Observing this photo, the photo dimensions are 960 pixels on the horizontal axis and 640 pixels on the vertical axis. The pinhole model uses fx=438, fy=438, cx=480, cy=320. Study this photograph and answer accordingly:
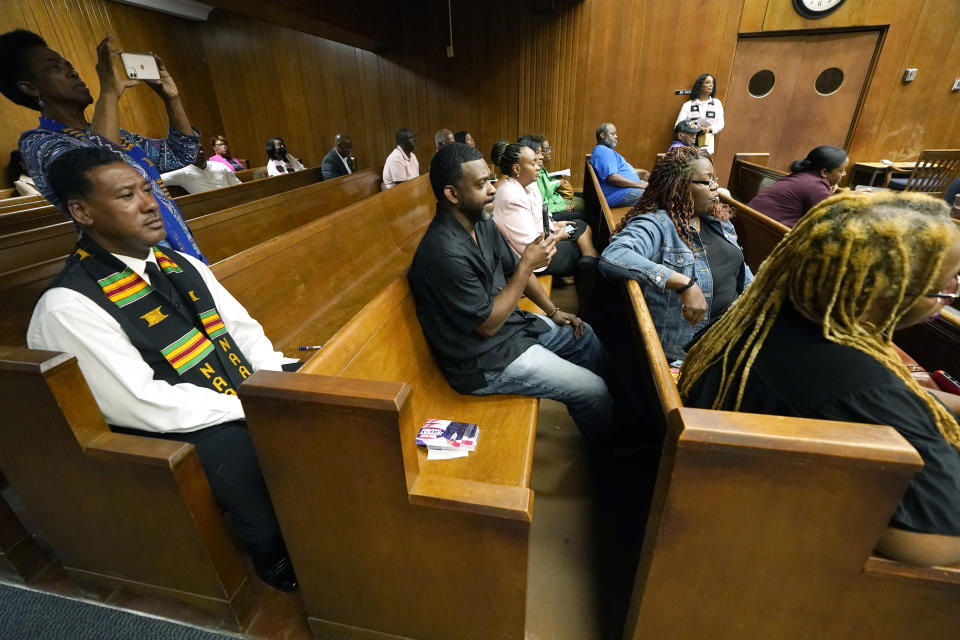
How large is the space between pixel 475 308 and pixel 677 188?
107 cm

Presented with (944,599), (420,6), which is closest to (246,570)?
(944,599)

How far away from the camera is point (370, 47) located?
682 centimetres

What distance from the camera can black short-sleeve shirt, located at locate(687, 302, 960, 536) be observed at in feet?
2.44

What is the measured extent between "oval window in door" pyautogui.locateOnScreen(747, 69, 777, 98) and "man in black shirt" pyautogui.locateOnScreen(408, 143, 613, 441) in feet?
20.4

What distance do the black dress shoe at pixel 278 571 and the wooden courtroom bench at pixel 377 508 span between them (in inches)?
7.5

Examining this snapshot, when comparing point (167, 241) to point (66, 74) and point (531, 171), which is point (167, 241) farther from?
point (531, 171)

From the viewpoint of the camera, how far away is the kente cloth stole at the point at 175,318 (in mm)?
1204

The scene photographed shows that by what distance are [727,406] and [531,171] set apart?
6.52 feet

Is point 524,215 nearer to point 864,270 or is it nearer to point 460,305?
point 460,305

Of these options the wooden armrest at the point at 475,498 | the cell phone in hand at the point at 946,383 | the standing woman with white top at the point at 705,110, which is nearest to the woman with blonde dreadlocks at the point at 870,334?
the wooden armrest at the point at 475,498

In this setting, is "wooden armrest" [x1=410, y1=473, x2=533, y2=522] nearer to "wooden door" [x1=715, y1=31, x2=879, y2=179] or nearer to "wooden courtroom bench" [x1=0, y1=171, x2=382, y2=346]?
"wooden courtroom bench" [x1=0, y1=171, x2=382, y2=346]

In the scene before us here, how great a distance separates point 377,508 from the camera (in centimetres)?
101

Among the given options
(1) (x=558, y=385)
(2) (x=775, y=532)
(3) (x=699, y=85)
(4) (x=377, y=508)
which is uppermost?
(3) (x=699, y=85)

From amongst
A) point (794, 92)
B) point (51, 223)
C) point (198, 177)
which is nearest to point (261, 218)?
point (51, 223)
